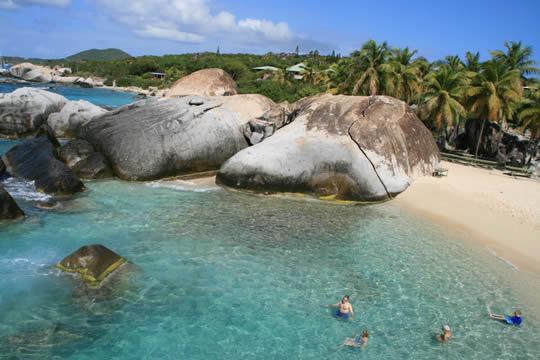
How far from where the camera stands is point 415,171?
21.6 meters

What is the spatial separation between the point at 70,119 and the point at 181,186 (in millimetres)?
10921

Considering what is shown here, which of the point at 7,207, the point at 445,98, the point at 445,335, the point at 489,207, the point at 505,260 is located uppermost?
the point at 445,98

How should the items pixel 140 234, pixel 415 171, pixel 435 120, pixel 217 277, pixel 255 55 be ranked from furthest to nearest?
pixel 255 55 → pixel 435 120 → pixel 415 171 → pixel 140 234 → pixel 217 277

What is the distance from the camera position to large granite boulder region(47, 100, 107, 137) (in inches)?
1022

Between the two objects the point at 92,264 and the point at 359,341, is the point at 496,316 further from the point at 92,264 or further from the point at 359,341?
the point at 92,264

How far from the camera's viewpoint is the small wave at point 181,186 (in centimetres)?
1944

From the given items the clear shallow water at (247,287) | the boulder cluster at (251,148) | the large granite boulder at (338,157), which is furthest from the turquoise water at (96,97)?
the clear shallow water at (247,287)

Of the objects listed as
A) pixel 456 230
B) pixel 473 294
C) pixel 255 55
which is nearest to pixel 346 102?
pixel 456 230

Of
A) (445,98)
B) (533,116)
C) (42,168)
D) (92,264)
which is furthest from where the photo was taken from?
(445,98)

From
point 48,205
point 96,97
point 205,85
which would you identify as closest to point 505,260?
point 48,205

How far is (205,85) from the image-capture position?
97.8ft

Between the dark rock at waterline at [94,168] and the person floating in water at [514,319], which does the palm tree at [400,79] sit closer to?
the dark rock at waterline at [94,168]

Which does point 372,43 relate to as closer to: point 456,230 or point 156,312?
point 456,230

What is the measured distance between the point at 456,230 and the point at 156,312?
39.4 ft
